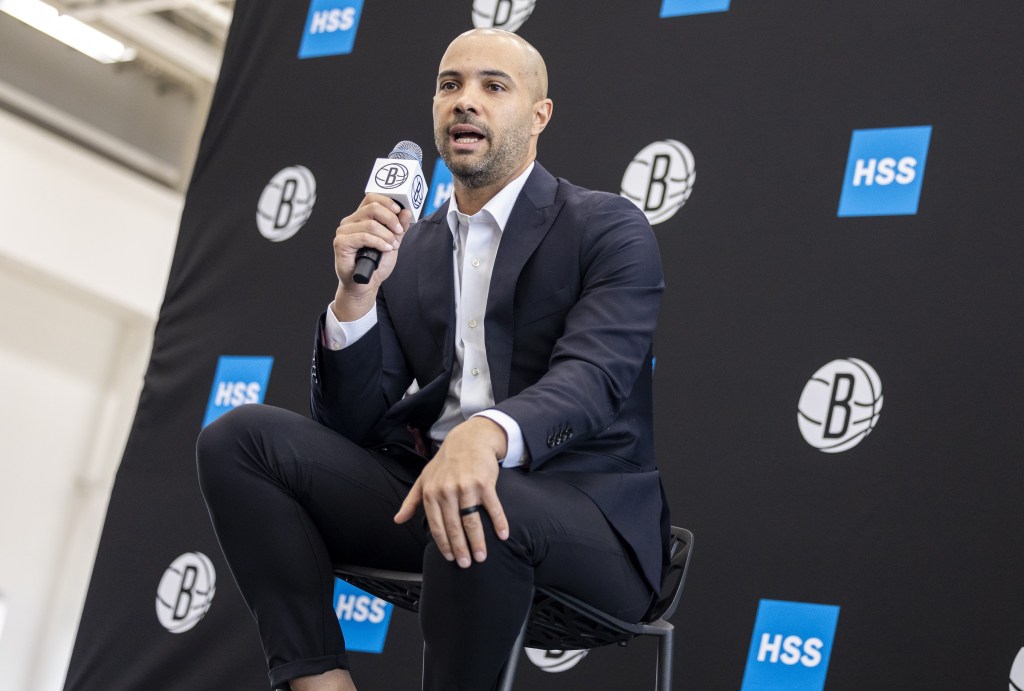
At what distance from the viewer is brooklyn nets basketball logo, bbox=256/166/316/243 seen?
324cm

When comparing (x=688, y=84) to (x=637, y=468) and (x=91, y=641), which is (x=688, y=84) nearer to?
(x=637, y=468)

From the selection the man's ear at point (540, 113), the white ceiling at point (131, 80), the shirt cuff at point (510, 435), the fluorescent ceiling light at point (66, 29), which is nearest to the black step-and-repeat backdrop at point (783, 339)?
the man's ear at point (540, 113)

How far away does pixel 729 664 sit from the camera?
7.59ft

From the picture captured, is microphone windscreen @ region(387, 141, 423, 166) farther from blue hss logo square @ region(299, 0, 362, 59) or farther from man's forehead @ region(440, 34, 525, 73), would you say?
blue hss logo square @ region(299, 0, 362, 59)

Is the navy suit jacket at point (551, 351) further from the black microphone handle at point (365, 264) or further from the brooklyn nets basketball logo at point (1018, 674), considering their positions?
the brooklyn nets basketball logo at point (1018, 674)

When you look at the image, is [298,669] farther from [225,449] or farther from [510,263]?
[510,263]

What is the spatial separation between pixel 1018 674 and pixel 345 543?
4.03 feet

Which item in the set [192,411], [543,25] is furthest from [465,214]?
[192,411]

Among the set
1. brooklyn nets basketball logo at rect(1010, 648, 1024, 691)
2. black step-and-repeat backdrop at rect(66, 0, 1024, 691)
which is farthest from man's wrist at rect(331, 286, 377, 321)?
brooklyn nets basketball logo at rect(1010, 648, 1024, 691)

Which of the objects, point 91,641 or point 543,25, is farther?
point 91,641

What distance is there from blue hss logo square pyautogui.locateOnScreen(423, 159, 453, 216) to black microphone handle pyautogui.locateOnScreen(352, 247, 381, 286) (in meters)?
1.42

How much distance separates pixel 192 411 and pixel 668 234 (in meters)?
1.44

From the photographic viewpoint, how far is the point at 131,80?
787 cm

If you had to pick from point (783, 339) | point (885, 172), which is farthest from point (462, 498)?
point (885, 172)
